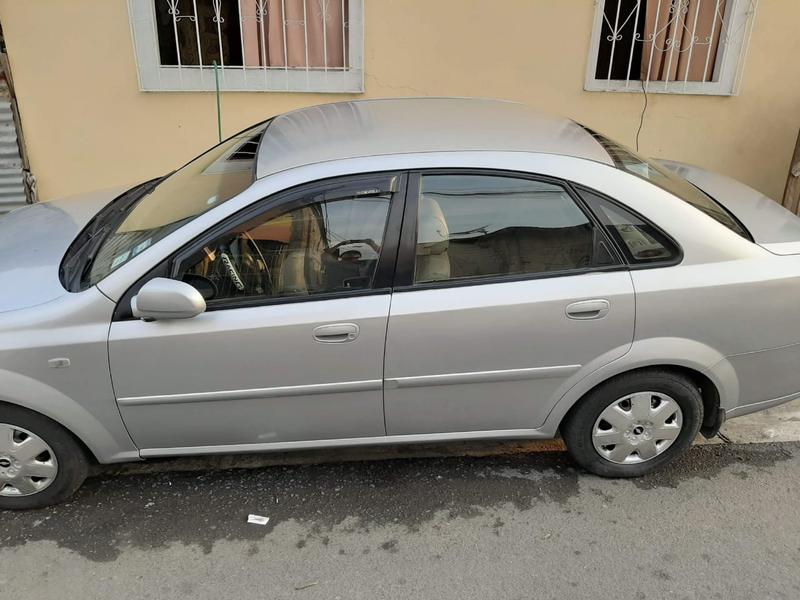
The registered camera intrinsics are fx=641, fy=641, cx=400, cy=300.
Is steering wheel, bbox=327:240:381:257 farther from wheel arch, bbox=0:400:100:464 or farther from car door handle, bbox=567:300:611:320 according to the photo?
wheel arch, bbox=0:400:100:464

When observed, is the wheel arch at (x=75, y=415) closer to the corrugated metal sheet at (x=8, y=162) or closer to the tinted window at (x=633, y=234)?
the tinted window at (x=633, y=234)

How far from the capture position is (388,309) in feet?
8.38

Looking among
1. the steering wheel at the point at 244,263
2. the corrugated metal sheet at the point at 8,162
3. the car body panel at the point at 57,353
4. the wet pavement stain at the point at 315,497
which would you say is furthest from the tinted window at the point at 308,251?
the corrugated metal sheet at the point at 8,162

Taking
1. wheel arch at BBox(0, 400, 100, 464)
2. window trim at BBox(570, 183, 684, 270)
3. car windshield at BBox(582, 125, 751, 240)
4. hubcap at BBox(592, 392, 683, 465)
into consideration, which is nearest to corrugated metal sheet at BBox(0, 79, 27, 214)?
wheel arch at BBox(0, 400, 100, 464)

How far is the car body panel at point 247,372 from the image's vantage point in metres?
2.51

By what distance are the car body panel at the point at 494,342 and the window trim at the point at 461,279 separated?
0.02 meters

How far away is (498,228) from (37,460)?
216 centimetres

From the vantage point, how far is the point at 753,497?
2.97 m

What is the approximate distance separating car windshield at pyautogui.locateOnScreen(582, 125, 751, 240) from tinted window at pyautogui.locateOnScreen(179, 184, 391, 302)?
3.66 feet

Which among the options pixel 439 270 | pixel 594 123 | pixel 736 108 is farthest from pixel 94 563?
pixel 736 108

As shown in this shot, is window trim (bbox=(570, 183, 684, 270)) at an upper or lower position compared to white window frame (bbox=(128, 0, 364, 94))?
lower

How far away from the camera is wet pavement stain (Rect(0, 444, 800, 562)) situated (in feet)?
8.95

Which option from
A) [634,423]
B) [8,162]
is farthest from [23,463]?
[8,162]

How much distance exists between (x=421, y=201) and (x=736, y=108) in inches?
178
